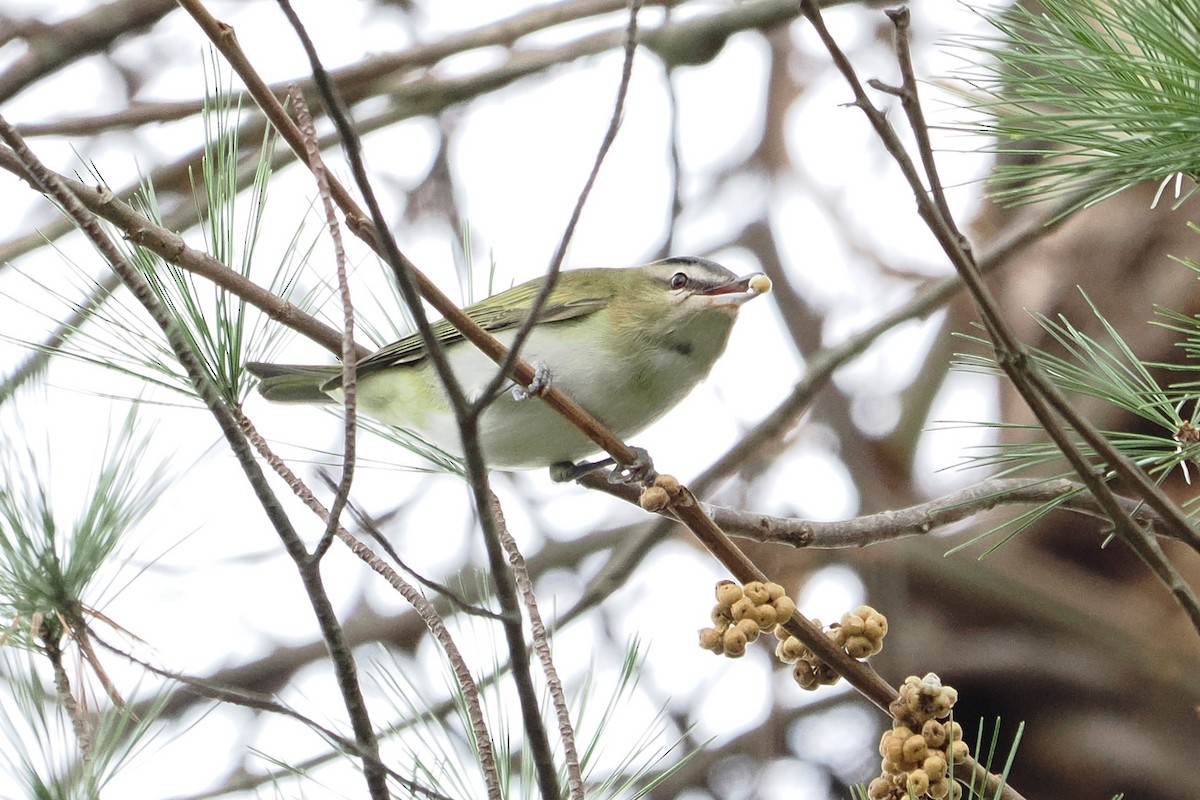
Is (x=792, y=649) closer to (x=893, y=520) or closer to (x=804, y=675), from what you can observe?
(x=804, y=675)

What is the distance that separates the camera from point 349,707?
1617 mm

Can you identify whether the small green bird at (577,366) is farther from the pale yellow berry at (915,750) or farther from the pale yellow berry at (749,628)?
the pale yellow berry at (915,750)

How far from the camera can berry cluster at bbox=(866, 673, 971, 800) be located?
1.70 meters

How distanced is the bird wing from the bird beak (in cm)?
34

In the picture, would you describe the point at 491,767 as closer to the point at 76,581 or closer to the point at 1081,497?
the point at 76,581

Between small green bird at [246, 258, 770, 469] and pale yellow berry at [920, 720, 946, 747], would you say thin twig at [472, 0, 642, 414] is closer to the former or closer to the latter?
pale yellow berry at [920, 720, 946, 747]

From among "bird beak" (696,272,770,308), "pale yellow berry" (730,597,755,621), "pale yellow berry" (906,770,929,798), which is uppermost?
"bird beak" (696,272,770,308)

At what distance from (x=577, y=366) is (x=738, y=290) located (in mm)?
511

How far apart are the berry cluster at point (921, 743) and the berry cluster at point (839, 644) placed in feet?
0.46

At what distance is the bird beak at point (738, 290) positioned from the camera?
3.02 metres

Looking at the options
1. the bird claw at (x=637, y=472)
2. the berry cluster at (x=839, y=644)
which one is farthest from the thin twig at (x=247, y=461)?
the bird claw at (x=637, y=472)

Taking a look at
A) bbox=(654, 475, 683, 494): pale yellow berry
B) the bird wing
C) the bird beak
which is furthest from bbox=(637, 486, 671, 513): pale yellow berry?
the bird wing

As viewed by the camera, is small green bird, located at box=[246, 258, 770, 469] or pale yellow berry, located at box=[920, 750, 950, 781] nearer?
pale yellow berry, located at box=[920, 750, 950, 781]

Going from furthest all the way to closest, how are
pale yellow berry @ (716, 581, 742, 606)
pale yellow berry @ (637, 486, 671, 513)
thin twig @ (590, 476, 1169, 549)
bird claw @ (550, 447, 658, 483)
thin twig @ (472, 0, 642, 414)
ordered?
1. bird claw @ (550, 447, 658, 483)
2. thin twig @ (590, 476, 1169, 549)
3. pale yellow berry @ (637, 486, 671, 513)
4. pale yellow berry @ (716, 581, 742, 606)
5. thin twig @ (472, 0, 642, 414)
